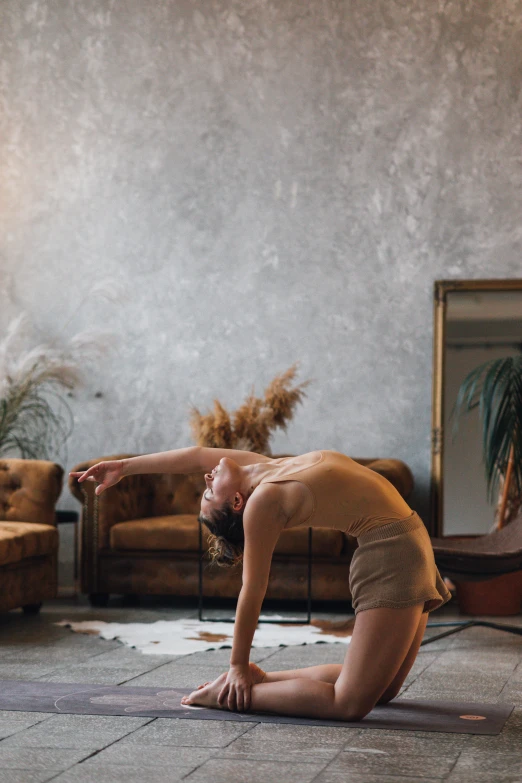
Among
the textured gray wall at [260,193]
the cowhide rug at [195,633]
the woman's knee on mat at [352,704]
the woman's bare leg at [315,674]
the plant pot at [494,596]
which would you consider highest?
the textured gray wall at [260,193]

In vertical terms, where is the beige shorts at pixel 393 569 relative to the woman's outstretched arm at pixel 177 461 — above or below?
below

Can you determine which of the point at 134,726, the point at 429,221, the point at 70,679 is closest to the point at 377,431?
the point at 429,221

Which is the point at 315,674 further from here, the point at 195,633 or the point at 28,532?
the point at 28,532

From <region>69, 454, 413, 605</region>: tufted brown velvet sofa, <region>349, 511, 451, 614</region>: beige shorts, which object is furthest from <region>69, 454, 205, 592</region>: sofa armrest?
<region>349, 511, 451, 614</region>: beige shorts

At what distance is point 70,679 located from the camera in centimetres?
345

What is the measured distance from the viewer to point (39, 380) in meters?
6.00

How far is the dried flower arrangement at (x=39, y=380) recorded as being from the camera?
5969 mm

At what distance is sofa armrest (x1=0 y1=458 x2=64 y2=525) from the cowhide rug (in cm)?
61

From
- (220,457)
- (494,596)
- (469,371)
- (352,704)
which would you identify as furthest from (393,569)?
(469,371)

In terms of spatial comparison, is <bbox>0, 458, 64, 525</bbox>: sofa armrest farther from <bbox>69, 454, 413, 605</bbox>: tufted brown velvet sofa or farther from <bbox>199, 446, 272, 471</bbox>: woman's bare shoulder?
<bbox>199, 446, 272, 471</bbox>: woman's bare shoulder

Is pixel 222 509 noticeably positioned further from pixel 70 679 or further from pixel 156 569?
pixel 156 569

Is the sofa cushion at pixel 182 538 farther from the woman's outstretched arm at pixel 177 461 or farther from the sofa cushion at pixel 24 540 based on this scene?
the woman's outstretched arm at pixel 177 461

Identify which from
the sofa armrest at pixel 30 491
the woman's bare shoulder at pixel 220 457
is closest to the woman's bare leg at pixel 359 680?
the woman's bare shoulder at pixel 220 457

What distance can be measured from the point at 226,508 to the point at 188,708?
597 mm
